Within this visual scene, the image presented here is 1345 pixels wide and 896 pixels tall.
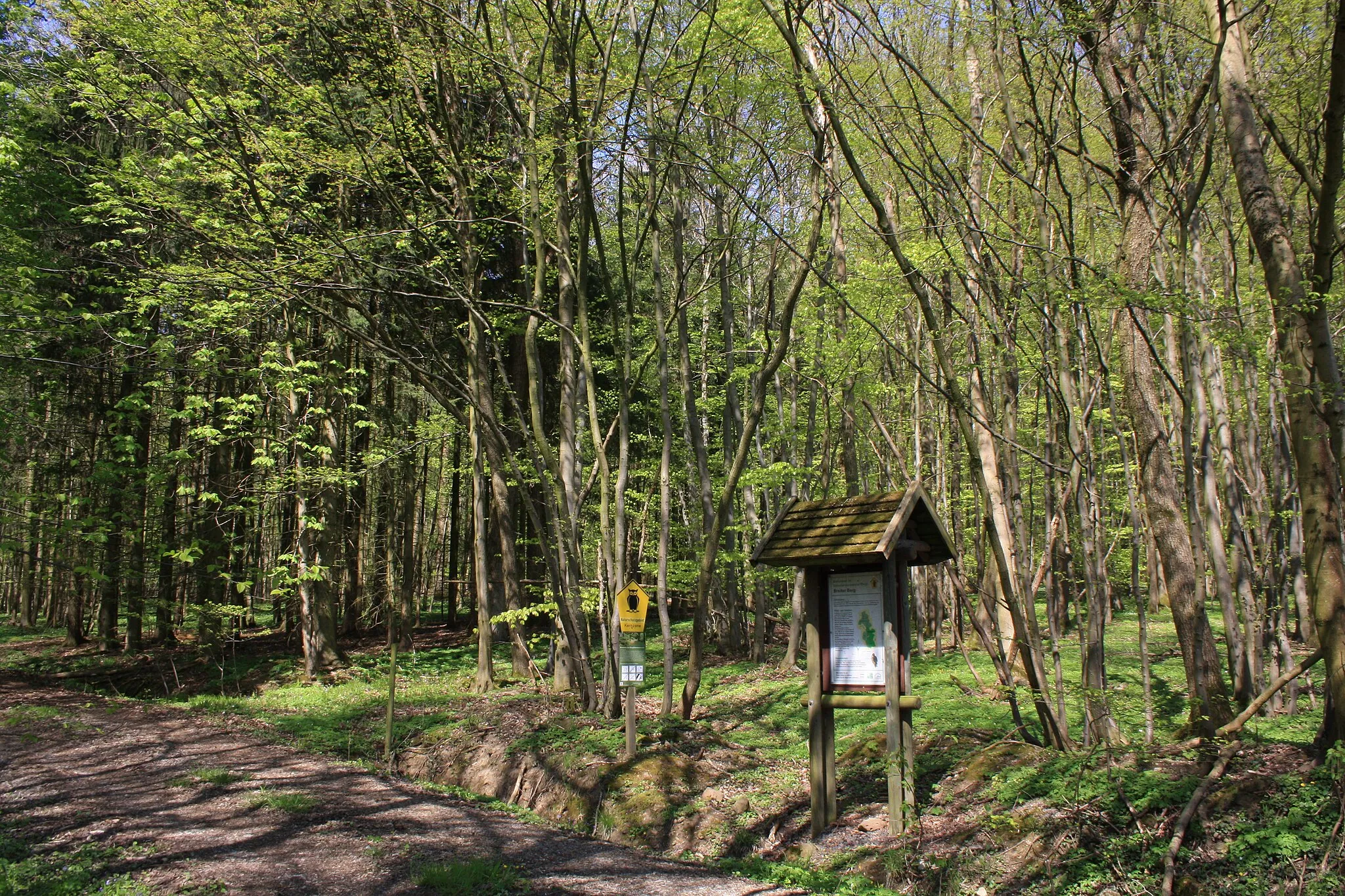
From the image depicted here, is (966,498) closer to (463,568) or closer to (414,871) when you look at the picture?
(414,871)

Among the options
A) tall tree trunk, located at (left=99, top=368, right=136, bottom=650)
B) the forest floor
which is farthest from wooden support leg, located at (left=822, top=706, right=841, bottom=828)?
tall tree trunk, located at (left=99, top=368, right=136, bottom=650)

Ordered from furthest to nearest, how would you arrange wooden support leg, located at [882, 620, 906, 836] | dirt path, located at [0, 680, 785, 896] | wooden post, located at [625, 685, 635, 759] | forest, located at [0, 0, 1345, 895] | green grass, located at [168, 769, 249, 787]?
wooden post, located at [625, 685, 635, 759], green grass, located at [168, 769, 249, 787], forest, located at [0, 0, 1345, 895], wooden support leg, located at [882, 620, 906, 836], dirt path, located at [0, 680, 785, 896]

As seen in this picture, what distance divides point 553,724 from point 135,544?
11148 millimetres

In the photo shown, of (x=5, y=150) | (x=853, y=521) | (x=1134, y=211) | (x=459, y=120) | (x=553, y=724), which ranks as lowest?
(x=553, y=724)

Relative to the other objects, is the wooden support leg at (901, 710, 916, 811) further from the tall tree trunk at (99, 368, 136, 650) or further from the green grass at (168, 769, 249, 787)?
the tall tree trunk at (99, 368, 136, 650)

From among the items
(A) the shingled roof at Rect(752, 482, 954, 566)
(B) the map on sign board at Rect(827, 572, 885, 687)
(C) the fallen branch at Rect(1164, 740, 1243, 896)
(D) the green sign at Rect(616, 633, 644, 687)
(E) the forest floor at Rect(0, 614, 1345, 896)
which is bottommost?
(E) the forest floor at Rect(0, 614, 1345, 896)

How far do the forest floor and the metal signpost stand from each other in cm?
73

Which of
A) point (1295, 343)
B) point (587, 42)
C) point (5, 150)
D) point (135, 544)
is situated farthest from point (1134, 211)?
point (135, 544)

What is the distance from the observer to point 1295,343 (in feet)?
16.9

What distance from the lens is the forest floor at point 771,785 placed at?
4.76 metres

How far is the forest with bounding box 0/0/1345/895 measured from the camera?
625cm

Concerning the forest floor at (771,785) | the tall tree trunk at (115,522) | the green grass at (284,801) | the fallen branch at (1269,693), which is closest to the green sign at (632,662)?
the forest floor at (771,785)

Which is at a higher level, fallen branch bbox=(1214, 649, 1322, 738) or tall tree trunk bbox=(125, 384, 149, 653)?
tall tree trunk bbox=(125, 384, 149, 653)

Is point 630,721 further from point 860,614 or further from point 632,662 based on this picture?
point 860,614
